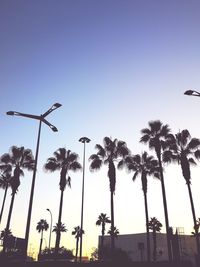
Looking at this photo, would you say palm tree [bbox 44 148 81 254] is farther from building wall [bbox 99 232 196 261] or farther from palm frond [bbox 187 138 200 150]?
building wall [bbox 99 232 196 261]

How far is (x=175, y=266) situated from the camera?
26078mm

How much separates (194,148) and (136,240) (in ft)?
248

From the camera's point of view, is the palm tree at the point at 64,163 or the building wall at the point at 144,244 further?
the building wall at the point at 144,244

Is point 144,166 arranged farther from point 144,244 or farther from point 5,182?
point 144,244

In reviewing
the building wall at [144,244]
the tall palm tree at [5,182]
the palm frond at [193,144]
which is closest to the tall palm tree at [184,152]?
the palm frond at [193,144]

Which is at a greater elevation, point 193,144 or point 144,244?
point 193,144

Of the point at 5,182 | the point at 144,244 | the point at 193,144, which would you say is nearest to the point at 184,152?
the point at 193,144

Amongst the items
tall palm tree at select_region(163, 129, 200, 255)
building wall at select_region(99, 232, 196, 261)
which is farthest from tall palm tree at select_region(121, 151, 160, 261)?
building wall at select_region(99, 232, 196, 261)

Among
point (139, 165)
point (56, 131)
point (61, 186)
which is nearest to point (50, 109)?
point (56, 131)

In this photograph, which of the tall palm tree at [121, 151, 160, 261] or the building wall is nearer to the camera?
the tall palm tree at [121, 151, 160, 261]

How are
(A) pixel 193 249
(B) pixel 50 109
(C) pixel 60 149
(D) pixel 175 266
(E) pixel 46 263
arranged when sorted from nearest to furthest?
(B) pixel 50 109 → (E) pixel 46 263 → (D) pixel 175 266 → (C) pixel 60 149 → (A) pixel 193 249

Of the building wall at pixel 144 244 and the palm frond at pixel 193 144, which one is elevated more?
the palm frond at pixel 193 144

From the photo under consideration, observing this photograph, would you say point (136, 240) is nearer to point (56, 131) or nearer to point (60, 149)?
point (60, 149)

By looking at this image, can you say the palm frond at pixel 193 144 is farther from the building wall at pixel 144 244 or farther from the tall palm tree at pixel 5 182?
the building wall at pixel 144 244
